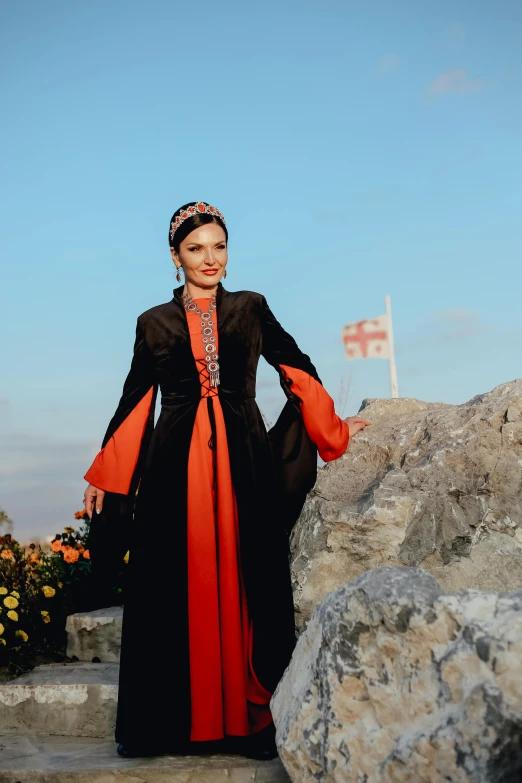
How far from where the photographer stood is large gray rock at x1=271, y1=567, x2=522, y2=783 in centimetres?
197

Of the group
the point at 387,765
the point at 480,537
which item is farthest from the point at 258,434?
the point at 387,765

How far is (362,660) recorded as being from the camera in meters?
2.25

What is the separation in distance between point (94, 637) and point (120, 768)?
188 cm

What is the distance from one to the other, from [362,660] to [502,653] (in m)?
0.42

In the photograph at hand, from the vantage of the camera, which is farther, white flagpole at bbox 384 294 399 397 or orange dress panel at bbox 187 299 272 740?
white flagpole at bbox 384 294 399 397

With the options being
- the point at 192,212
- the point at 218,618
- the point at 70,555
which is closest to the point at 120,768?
A: the point at 218,618

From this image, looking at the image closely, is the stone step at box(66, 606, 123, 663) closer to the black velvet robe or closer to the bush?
the bush

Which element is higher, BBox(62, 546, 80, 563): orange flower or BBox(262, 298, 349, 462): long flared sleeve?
BBox(262, 298, 349, 462): long flared sleeve

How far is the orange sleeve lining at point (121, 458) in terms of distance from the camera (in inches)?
141

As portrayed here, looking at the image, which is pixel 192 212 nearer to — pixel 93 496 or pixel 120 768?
pixel 93 496

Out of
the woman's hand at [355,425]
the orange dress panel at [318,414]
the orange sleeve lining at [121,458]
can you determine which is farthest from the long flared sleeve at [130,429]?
the woman's hand at [355,425]

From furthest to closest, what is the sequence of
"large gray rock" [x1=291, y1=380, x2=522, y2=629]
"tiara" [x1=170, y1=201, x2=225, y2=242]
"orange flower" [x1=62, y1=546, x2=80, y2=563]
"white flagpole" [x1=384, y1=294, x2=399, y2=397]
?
"white flagpole" [x1=384, y1=294, x2=399, y2=397] < "orange flower" [x1=62, y1=546, x2=80, y2=563] < "tiara" [x1=170, y1=201, x2=225, y2=242] < "large gray rock" [x1=291, y1=380, x2=522, y2=629]

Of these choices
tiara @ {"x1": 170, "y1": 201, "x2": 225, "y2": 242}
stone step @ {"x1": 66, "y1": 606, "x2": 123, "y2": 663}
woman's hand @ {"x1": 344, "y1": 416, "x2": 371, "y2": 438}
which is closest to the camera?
tiara @ {"x1": 170, "y1": 201, "x2": 225, "y2": 242}

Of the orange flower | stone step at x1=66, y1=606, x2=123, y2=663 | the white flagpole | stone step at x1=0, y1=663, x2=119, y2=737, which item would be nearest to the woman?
stone step at x1=0, y1=663, x2=119, y2=737
